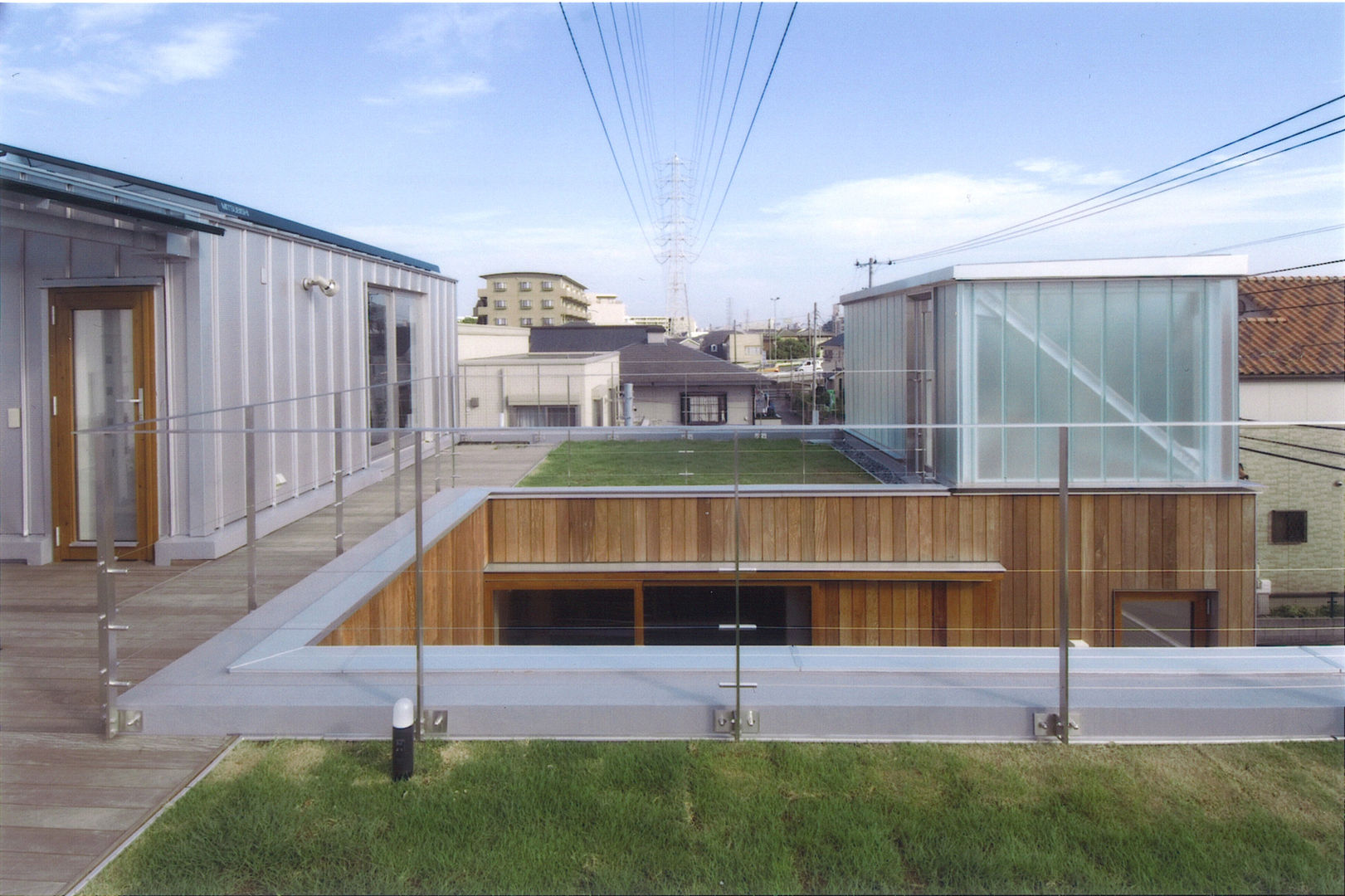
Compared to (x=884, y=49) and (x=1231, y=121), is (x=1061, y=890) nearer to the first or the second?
(x=884, y=49)

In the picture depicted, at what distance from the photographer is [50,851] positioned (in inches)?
95.9

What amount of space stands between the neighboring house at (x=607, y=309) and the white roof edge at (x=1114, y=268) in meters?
68.5

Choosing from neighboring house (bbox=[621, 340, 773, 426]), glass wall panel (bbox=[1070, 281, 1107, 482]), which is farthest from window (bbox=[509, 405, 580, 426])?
glass wall panel (bbox=[1070, 281, 1107, 482])

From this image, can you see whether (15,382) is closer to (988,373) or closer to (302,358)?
(302,358)

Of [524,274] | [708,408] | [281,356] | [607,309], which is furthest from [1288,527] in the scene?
[607,309]

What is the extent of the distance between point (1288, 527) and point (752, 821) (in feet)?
10.6

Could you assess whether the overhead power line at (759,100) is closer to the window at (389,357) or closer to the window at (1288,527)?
the window at (389,357)

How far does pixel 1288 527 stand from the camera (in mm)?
4320

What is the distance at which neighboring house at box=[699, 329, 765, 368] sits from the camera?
48.2 m

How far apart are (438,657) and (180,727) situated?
879 millimetres

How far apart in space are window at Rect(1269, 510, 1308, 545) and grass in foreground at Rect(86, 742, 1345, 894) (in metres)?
1.29

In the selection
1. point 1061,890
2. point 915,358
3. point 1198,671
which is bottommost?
point 1061,890

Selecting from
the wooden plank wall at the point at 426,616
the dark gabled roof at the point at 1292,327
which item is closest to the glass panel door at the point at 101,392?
the wooden plank wall at the point at 426,616

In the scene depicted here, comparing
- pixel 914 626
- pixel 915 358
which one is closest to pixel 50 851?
pixel 914 626
